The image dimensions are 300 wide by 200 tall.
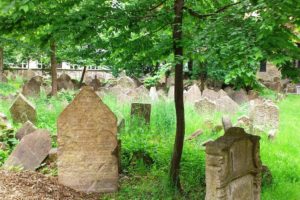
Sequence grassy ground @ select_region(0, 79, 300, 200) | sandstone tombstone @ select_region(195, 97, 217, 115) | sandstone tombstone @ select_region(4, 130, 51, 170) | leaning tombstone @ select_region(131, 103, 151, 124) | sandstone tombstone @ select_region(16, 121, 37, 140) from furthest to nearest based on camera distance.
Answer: sandstone tombstone @ select_region(195, 97, 217, 115)
leaning tombstone @ select_region(131, 103, 151, 124)
sandstone tombstone @ select_region(16, 121, 37, 140)
sandstone tombstone @ select_region(4, 130, 51, 170)
grassy ground @ select_region(0, 79, 300, 200)

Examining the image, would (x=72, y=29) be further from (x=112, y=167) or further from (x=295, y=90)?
(x=295, y=90)

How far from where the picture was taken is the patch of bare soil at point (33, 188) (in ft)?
18.5

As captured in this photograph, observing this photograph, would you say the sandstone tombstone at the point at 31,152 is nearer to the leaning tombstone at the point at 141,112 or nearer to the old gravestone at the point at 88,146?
the old gravestone at the point at 88,146

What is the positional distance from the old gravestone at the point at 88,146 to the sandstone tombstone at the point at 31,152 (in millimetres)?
809

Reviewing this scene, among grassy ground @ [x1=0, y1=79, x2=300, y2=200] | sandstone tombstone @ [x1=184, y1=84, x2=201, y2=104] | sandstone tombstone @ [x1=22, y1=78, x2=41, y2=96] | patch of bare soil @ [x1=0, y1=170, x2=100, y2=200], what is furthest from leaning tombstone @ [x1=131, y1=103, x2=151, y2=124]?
sandstone tombstone @ [x1=22, y1=78, x2=41, y2=96]

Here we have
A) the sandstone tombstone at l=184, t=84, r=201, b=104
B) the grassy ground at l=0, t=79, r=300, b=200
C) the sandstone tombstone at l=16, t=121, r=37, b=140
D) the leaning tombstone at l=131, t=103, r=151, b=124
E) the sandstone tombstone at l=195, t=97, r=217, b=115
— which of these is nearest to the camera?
the grassy ground at l=0, t=79, r=300, b=200

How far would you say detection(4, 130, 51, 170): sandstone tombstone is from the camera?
6.88m

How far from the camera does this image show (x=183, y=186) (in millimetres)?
6391

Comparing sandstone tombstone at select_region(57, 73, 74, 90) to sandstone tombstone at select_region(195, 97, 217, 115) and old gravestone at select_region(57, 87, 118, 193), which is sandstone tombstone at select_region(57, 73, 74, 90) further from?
old gravestone at select_region(57, 87, 118, 193)

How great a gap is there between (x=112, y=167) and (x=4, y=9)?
389 cm

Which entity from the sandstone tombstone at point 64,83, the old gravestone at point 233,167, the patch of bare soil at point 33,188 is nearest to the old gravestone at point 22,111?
the patch of bare soil at point 33,188

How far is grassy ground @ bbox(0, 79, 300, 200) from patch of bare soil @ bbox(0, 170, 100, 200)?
1.78 ft

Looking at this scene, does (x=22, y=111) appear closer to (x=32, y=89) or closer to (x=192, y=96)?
(x=32, y=89)

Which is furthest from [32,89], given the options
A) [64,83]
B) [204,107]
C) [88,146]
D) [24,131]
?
[88,146]
